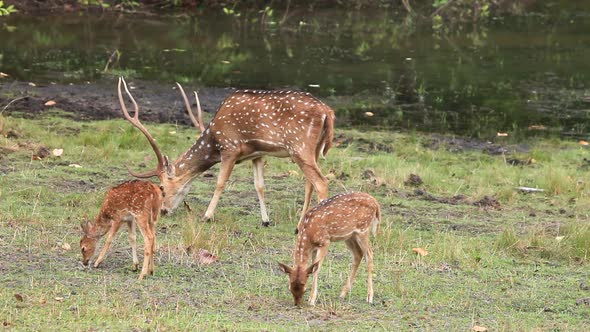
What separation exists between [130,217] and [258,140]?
259 cm

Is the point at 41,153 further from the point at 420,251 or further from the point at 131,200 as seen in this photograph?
the point at 420,251

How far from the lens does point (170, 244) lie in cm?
980

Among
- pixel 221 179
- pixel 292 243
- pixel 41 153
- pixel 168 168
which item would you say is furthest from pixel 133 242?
pixel 41 153

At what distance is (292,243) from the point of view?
404 inches

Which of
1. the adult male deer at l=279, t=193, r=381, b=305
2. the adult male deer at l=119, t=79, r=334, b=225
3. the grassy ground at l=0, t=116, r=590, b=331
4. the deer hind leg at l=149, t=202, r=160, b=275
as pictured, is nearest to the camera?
the grassy ground at l=0, t=116, r=590, b=331

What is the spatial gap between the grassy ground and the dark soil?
79 centimetres

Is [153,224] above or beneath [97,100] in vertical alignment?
above

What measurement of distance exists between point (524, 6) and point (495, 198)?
705 inches

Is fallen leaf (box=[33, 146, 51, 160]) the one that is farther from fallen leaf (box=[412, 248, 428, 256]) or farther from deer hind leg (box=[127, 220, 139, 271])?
fallen leaf (box=[412, 248, 428, 256])

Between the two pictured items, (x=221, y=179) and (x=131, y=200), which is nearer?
(x=131, y=200)

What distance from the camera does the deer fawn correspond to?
8727 millimetres

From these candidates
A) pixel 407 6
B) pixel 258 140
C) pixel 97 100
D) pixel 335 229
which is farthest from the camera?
pixel 407 6

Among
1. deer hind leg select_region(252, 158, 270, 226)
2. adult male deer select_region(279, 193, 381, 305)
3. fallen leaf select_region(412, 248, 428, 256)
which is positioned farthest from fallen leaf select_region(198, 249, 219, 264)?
fallen leaf select_region(412, 248, 428, 256)

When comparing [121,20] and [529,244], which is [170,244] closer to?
[529,244]
